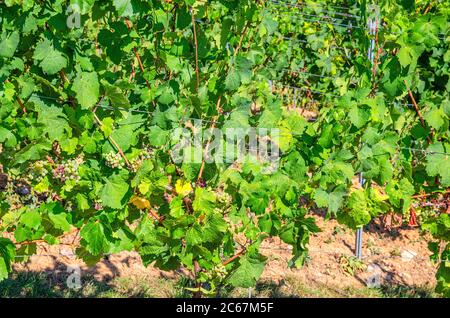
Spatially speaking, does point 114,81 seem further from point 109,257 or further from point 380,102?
point 109,257

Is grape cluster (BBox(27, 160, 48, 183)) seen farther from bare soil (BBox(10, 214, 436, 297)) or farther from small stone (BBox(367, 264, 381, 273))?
small stone (BBox(367, 264, 381, 273))

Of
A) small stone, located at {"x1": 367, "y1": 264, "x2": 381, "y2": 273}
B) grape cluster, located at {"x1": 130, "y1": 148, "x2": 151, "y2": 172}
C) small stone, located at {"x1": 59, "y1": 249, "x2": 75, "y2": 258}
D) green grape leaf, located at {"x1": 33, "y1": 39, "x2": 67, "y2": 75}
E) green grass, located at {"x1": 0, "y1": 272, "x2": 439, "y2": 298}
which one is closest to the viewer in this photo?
green grape leaf, located at {"x1": 33, "y1": 39, "x2": 67, "y2": 75}

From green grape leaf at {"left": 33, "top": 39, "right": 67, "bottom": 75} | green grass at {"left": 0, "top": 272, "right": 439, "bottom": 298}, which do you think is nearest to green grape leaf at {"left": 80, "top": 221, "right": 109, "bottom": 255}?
green grape leaf at {"left": 33, "top": 39, "right": 67, "bottom": 75}

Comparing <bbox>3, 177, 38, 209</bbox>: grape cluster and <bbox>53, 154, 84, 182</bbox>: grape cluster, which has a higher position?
<bbox>53, 154, 84, 182</bbox>: grape cluster

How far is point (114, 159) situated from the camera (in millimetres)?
2693

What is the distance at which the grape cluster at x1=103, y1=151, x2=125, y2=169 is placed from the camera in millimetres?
2680

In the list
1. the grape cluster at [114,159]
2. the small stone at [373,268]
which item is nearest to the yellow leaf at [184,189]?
the grape cluster at [114,159]

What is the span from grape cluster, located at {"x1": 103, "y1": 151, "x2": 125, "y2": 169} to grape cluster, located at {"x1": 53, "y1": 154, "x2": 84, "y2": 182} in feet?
0.45

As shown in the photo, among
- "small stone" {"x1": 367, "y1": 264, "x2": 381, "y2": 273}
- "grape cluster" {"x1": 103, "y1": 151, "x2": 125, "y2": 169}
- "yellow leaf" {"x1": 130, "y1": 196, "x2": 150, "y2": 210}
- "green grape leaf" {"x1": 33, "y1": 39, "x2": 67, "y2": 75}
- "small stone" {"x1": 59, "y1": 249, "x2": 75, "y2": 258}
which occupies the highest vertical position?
"green grape leaf" {"x1": 33, "y1": 39, "x2": 67, "y2": 75}

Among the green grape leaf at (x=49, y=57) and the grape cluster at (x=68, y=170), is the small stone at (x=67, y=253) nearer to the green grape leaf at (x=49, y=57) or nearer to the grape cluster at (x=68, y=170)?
the grape cluster at (x=68, y=170)

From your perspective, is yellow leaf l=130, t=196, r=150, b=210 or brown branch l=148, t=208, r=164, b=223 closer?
yellow leaf l=130, t=196, r=150, b=210

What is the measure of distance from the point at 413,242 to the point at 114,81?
10.4 ft

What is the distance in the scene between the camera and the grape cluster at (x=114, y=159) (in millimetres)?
2680
